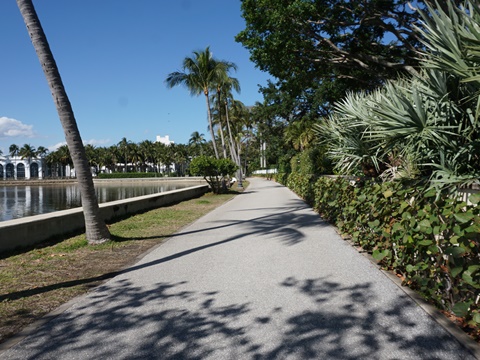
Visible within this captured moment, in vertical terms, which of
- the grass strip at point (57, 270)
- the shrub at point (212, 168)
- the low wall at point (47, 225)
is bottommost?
the grass strip at point (57, 270)

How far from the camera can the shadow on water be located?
3270 millimetres

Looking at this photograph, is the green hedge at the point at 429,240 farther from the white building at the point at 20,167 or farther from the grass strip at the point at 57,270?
the white building at the point at 20,167

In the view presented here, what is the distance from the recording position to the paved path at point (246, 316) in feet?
10.9

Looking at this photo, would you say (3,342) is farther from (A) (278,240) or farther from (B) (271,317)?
(A) (278,240)

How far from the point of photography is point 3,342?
3.53m

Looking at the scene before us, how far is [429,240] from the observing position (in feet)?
13.2

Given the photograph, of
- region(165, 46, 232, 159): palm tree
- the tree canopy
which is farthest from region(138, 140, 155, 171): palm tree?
the tree canopy

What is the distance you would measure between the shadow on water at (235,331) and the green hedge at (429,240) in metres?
0.36

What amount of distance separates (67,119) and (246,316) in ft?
18.6

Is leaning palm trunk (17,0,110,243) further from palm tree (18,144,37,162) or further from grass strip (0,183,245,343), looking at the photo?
palm tree (18,144,37,162)

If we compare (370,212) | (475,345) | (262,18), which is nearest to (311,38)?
(262,18)

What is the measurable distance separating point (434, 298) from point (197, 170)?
67.4 ft

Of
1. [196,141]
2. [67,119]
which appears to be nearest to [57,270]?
[67,119]

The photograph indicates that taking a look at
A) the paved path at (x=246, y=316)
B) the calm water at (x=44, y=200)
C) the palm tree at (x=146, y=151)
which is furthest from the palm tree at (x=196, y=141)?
the paved path at (x=246, y=316)
